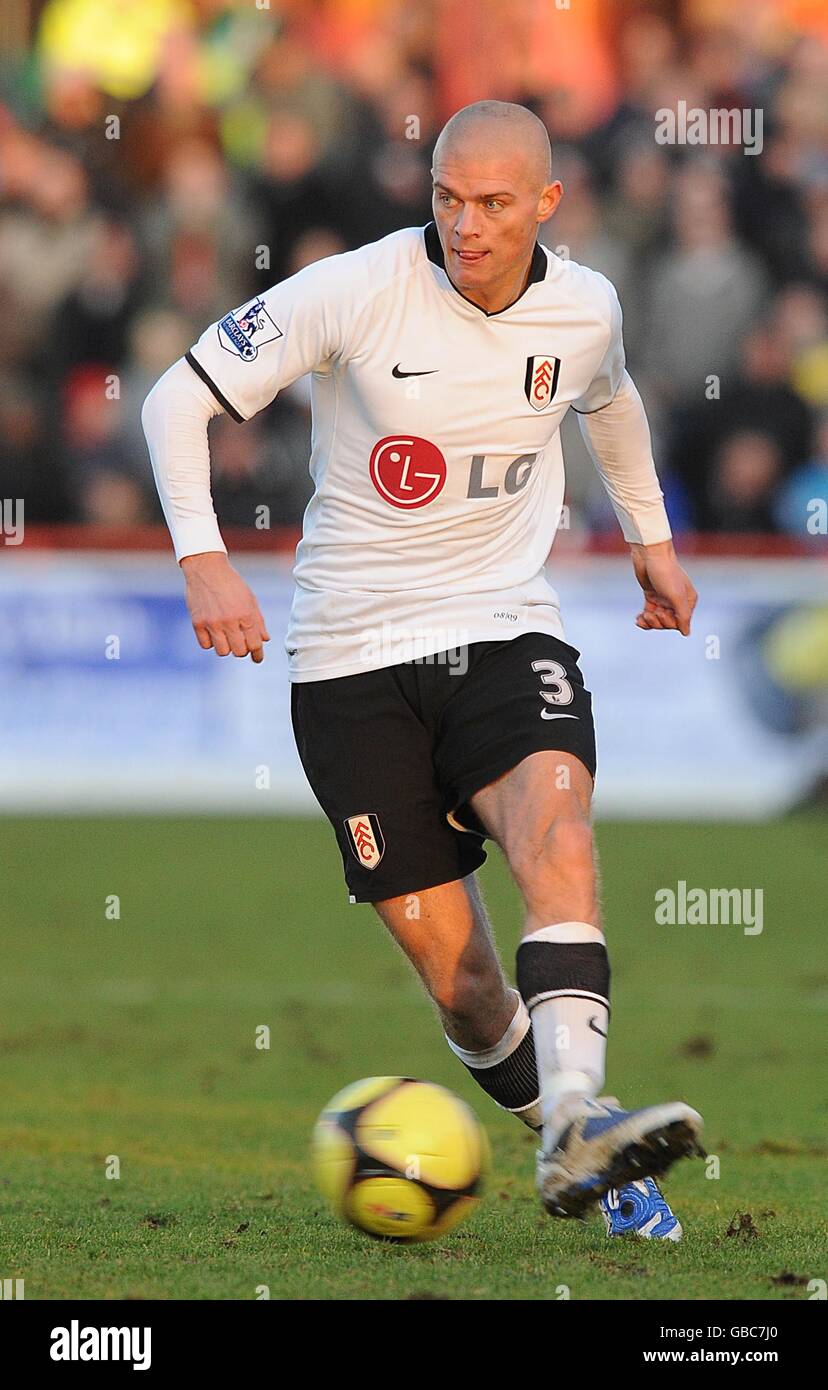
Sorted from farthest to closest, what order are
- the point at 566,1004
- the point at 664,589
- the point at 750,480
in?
the point at 750,480, the point at 664,589, the point at 566,1004

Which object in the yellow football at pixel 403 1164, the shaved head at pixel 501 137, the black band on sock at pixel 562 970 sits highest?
the shaved head at pixel 501 137

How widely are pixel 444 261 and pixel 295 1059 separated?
12.0 feet

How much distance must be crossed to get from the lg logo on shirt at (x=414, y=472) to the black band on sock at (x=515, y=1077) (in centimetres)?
139

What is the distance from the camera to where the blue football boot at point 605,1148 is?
3.99 meters

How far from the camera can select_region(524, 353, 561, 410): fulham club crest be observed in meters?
4.95

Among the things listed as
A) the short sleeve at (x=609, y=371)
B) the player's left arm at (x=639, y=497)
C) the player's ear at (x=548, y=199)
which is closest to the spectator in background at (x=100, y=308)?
the player's left arm at (x=639, y=497)

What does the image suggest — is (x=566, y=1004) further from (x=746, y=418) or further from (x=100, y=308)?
(x=100, y=308)

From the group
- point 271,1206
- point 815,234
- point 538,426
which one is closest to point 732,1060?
point 271,1206

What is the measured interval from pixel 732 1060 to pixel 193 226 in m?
8.74

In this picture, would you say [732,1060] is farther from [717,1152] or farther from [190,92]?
[190,92]

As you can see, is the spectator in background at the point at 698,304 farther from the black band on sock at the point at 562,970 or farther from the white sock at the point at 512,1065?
the black band on sock at the point at 562,970

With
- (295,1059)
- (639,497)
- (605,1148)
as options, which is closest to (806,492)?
(295,1059)

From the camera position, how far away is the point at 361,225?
14.0 meters

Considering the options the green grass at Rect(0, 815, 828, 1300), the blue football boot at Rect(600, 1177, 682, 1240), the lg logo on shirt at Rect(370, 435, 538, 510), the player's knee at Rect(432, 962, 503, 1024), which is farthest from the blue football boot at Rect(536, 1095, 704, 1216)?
the lg logo on shirt at Rect(370, 435, 538, 510)
